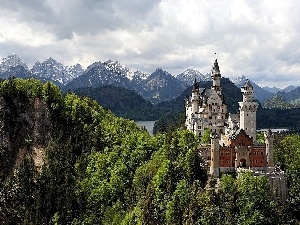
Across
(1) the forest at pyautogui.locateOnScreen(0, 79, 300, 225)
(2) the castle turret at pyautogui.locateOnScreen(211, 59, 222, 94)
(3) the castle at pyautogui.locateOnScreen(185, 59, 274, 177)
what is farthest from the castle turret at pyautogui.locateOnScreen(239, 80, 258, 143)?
(2) the castle turret at pyautogui.locateOnScreen(211, 59, 222, 94)

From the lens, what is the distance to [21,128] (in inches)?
4198

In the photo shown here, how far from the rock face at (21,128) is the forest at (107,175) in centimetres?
24

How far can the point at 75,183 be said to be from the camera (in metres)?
93.8

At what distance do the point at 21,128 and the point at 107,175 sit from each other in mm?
29014

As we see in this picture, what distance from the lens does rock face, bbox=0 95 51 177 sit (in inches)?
4080

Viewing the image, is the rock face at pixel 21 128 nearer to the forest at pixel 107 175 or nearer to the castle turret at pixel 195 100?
the forest at pixel 107 175

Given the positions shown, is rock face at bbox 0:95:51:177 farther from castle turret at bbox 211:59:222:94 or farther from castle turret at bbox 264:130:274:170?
castle turret at bbox 264:130:274:170

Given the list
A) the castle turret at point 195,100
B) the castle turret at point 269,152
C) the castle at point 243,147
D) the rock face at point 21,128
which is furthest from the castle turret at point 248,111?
the rock face at point 21,128

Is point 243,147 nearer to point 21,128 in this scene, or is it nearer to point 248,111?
point 248,111

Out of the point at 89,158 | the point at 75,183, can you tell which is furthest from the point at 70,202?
the point at 89,158

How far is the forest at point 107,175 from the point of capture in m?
64.2

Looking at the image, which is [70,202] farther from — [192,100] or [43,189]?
[192,100]

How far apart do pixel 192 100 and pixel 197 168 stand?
38670 mm

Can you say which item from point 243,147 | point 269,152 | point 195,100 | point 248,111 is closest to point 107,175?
point 195,100
